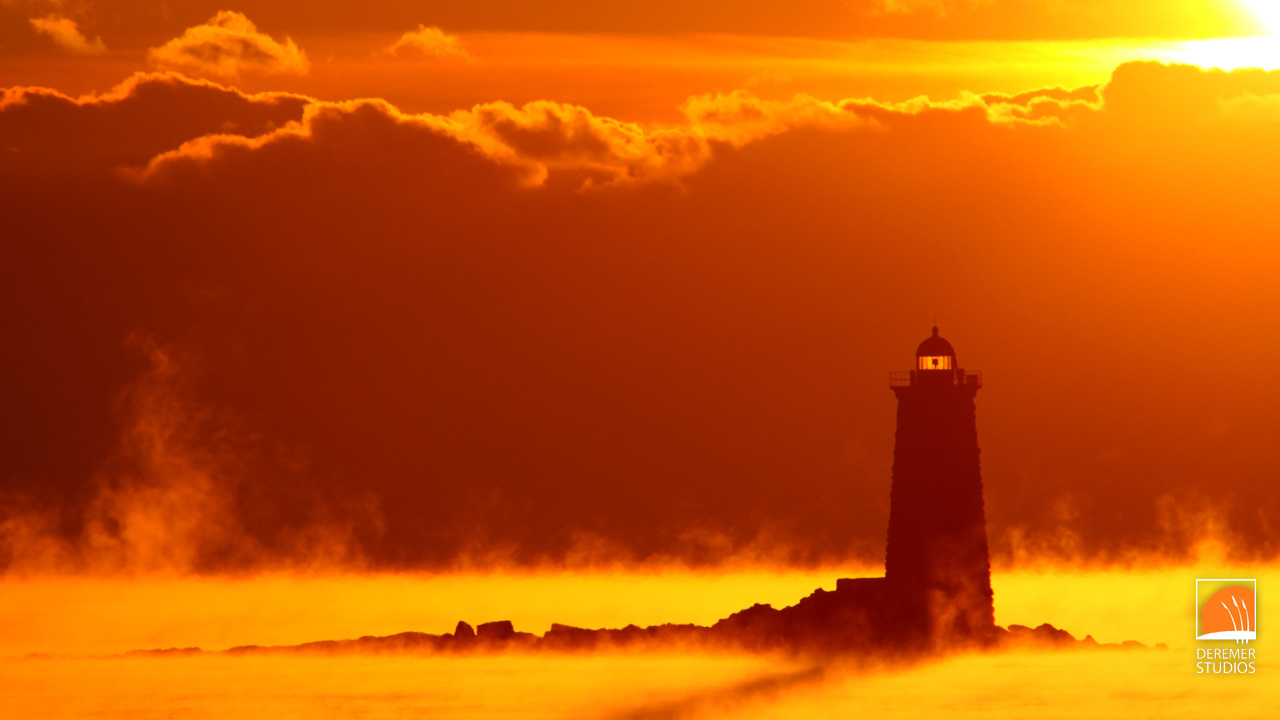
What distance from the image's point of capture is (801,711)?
98.8 meters

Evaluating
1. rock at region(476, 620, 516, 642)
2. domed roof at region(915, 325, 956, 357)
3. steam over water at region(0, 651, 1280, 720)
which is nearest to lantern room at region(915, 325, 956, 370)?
domed roof at region(915, 325, 956, 357)

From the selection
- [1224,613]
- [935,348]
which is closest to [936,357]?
[935,348]

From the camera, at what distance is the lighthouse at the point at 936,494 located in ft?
255

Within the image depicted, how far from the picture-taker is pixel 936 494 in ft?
256

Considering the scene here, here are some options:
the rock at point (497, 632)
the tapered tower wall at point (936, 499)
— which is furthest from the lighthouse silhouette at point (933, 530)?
the rock at point (497, 632)

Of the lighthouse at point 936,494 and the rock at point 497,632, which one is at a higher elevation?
the lighthouse at point 936,494

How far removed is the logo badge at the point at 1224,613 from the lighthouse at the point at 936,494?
93.9 ft

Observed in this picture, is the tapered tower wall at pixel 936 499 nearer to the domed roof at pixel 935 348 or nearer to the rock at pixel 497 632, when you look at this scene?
the domed roof at pixel 935 348

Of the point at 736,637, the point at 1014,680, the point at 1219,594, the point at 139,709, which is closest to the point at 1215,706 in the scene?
the point at 1219,594

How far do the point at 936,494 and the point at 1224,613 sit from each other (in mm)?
32444

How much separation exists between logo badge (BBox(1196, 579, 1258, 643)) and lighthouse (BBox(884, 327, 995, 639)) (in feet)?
93.9

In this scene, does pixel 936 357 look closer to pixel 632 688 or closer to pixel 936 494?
pixel 936 494

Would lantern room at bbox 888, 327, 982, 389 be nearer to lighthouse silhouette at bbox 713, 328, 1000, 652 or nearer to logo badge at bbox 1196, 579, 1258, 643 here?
lighthouse silhouette at bbox 713, 328, 1000, 652

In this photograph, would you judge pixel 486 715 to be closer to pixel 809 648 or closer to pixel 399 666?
pixel 399 666
